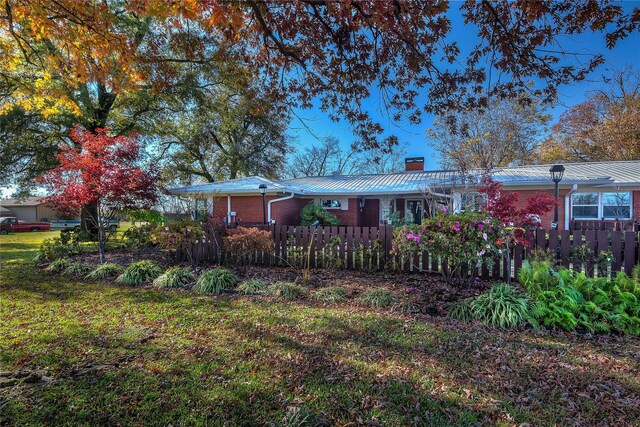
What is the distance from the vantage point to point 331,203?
1803 centimetres

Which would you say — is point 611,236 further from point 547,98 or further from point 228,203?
point 228,203

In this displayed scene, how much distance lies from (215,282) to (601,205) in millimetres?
17140

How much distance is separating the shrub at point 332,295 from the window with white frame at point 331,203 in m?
12.3

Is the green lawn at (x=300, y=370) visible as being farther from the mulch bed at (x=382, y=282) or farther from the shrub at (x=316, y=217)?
the shrub at (x=316, y=217)

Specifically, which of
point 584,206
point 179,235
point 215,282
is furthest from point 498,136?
point 215,282

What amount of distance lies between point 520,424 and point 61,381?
373 cm

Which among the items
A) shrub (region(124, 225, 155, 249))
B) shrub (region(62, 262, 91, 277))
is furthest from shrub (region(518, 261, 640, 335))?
shrub (region(124, 225, 155, 249))

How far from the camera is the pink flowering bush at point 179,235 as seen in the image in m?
7.74

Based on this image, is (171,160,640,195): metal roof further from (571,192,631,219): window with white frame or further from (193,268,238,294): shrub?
(193,268,238,294): shrub

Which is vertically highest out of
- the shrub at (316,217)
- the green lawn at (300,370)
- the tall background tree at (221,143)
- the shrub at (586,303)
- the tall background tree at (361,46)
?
the tall background tree at (221,143)

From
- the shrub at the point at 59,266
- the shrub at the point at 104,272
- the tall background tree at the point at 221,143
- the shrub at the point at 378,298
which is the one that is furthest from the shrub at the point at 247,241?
the tall background tree at the point at 221,143

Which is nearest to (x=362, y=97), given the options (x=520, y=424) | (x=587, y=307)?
(x=587, y=307)

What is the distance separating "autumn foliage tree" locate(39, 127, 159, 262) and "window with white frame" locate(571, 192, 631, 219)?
17.9 meters

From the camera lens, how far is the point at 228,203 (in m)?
16.8
